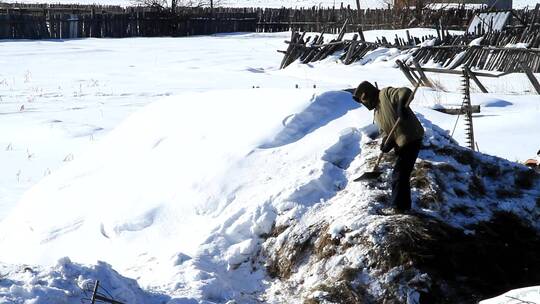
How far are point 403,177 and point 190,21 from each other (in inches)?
1428

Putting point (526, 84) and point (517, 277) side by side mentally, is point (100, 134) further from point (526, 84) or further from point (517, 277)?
point (526, 84)

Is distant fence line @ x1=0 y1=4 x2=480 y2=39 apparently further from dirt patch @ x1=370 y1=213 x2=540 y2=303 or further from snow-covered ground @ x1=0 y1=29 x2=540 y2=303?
dirt patch @ x1=370 y1=213 x2=540 y2=303

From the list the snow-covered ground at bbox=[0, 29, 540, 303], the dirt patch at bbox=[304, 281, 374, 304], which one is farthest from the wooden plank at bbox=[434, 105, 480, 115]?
the dirt patch at bbox=[304, 281, 374, 304]

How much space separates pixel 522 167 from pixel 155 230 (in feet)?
11.7

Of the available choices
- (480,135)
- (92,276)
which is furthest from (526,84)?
(92,276)

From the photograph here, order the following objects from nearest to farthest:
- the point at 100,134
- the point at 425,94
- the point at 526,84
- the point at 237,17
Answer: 1. the point at 100,134
2. the point at 425,94
3. the point at 526,84
4. the point at 237,17

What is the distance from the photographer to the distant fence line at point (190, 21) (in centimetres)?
3541

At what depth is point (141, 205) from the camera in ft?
24.5

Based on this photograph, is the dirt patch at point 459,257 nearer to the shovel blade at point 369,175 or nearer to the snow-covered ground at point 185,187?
the shovel blade at point 369,175

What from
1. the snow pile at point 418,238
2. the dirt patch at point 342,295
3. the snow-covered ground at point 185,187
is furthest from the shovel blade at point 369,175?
the dirt patch at point 342,295

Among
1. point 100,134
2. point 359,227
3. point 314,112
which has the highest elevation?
point 314,112

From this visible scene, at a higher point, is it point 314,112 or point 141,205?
point 314,112

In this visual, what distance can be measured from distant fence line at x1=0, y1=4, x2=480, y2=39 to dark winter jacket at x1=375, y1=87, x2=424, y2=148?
26992 mm

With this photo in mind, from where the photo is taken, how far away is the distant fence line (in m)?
35.4
